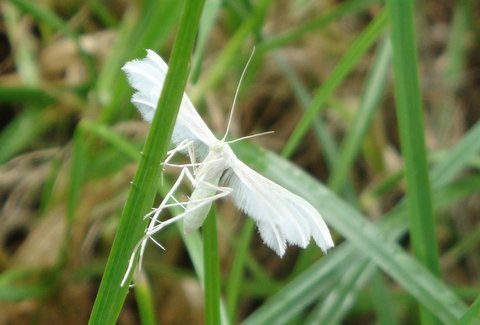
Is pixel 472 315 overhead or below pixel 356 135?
below

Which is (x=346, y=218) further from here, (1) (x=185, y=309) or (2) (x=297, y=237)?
(1) (x=185, y=309)

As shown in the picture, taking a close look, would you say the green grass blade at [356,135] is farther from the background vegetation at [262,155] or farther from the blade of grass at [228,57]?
the blade of grass at [228,57]

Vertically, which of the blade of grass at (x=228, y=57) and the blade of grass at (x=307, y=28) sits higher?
the blade of grass at (x=228, y=57)

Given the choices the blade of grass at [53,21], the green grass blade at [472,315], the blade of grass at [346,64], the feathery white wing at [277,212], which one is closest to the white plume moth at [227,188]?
the feathery white wing at [277,212]

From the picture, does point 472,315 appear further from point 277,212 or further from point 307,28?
point 307,28

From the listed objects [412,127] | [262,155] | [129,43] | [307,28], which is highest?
[129,43]

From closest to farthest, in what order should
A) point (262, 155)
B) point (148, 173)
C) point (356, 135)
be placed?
point (148, 173) < point (262, 155) < point (356, 135)

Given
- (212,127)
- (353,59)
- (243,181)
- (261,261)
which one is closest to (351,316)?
(261,261)

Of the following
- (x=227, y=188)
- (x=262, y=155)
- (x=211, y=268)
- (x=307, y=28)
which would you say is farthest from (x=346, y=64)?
(x=211, y=268)

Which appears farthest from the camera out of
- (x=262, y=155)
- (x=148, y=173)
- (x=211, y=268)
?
(x=262, y=155)
